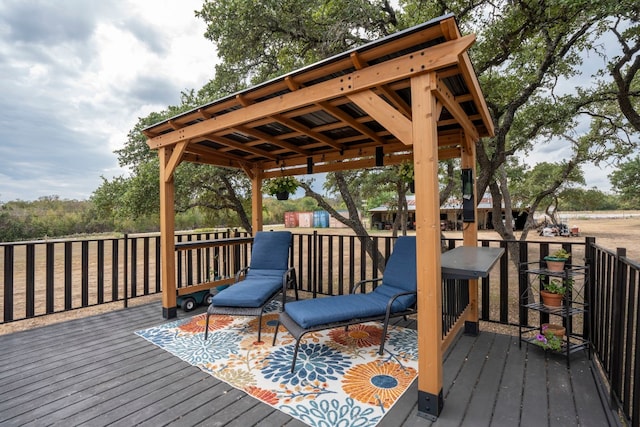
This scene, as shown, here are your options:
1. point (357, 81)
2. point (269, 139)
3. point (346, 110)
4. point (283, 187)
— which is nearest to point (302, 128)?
point (346, 110)

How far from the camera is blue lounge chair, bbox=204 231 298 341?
10.7 ft

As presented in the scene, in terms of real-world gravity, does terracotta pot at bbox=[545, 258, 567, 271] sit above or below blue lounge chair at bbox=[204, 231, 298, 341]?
above

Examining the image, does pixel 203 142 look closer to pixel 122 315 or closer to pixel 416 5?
pixel 122 315

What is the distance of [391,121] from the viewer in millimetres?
2176

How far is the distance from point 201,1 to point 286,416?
734 cm

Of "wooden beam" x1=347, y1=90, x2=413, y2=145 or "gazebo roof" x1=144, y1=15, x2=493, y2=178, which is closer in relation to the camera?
"gazebo roof" x1=144, y1=15, x2=493, y2=178

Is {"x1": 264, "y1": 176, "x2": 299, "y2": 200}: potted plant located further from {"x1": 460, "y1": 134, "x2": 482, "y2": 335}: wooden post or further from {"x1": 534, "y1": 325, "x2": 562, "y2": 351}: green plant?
{"x1": 534, "y1": 325, "x2": 562, "y2": 351}: green plant

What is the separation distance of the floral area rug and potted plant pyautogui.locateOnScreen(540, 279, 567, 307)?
1.39 meters

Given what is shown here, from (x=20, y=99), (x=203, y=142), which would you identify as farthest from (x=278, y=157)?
(x=20, y=99)

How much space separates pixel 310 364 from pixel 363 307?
727mm

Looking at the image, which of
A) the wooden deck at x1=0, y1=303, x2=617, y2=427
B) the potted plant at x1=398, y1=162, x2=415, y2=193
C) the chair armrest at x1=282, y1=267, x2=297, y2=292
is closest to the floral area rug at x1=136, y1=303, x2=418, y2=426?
the wooden deck at x1=0, y1=303, x2=617, y2=427

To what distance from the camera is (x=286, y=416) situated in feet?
6.57

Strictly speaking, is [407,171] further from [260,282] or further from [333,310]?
[260,282]

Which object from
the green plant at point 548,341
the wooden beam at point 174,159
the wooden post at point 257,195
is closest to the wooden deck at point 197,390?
the green plant at point 548,341
